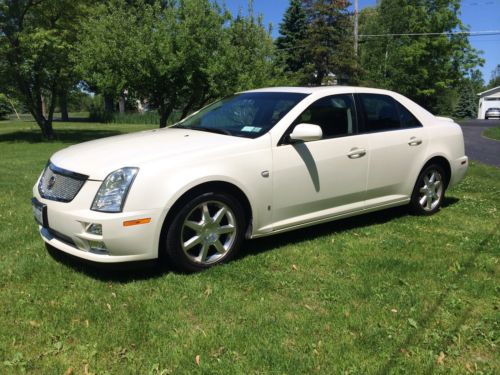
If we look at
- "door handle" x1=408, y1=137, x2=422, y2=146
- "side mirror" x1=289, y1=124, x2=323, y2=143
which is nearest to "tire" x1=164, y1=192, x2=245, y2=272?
"side mirror" x1=289, y1=124, x2=323, y2=143

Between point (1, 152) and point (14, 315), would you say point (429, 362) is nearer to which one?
point (14, 315)

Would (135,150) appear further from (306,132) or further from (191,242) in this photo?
(306,132)

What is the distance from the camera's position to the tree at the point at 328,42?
44031mm

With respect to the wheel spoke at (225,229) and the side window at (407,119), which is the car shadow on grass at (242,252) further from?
the side window at (407,119)

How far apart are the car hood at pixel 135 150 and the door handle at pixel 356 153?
48.0 inches

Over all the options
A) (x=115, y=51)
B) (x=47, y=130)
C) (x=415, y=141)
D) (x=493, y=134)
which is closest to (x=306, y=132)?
(x=415, y=141)

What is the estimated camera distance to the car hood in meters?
3.96

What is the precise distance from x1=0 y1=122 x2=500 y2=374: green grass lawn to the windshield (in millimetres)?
1226

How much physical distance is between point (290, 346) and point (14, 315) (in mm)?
1977

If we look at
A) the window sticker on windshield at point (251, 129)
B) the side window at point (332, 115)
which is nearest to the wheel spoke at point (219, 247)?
the window sticker on windshield at point (251, 129)

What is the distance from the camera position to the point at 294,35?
1827 inches

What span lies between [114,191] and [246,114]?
5.88ft

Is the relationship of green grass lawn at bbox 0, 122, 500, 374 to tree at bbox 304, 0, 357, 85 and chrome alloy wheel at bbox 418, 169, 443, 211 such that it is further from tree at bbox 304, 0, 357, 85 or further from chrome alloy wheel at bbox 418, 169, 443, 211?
tree at bbox 304, 0, 357, 85

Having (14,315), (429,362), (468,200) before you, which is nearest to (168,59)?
(468,200)
